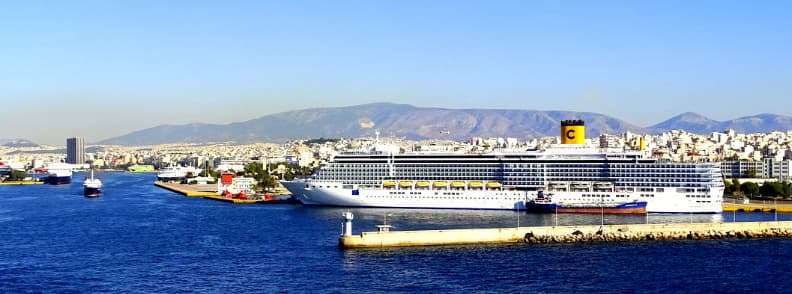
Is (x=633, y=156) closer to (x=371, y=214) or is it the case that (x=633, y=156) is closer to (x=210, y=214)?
(x=371, y=214)

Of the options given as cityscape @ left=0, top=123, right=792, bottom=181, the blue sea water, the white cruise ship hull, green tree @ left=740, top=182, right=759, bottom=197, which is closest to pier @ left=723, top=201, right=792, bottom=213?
the white cruise ship hull

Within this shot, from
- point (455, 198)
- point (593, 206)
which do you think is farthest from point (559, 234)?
point (455, 198)

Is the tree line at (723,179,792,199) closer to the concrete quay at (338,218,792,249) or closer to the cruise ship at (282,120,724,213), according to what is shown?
the cruise ship at (282,120,724,213)

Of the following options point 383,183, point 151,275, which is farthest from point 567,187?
point 151,275

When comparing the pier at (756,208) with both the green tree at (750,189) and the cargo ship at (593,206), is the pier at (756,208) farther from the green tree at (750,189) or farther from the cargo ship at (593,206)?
the green tree at (750,189)

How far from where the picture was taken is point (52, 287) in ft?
73.9

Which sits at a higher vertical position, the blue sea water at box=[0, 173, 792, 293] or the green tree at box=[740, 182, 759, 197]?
the green tree at box=[740, 182, 759, 197]

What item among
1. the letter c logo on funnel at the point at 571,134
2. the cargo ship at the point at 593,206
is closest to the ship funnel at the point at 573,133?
the letter c logo on funnel at the point at 571,134

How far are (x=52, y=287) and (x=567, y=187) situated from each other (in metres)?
27.1

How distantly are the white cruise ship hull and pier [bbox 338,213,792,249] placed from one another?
8.64 metres

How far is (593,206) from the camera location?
4275 centimetres

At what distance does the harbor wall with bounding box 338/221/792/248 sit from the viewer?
2911 cm

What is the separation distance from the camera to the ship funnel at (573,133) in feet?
156

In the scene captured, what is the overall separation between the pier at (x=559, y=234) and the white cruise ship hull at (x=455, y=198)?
8636 millimetres
